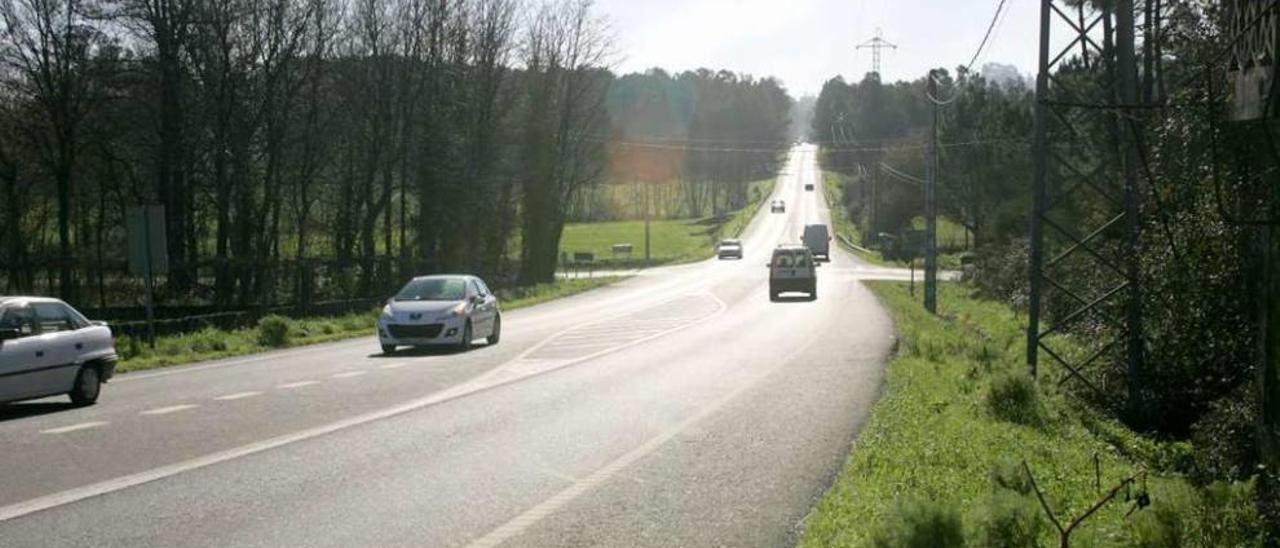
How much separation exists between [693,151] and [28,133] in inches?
4740

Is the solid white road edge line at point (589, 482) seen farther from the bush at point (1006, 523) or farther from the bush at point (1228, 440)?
the bush at point (1228, 440)

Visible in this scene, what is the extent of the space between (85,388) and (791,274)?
124 ft

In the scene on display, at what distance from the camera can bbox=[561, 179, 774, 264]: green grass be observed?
4330 inches

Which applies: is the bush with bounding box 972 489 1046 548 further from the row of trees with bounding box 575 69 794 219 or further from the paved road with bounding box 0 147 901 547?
the row of trees with bounding box 575 69 794 219

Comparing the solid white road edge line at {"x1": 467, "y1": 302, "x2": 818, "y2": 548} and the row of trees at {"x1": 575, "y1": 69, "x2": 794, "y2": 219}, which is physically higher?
the row of trees at {"x1": 575, "y1": 69, "x2": 794, "y2": 219}

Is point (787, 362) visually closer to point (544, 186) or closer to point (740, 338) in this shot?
point (740, 338)

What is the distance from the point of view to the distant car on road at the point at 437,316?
84.4 feet

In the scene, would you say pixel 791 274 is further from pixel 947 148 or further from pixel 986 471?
pixel 986 471

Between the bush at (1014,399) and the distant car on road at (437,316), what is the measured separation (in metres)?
12.8

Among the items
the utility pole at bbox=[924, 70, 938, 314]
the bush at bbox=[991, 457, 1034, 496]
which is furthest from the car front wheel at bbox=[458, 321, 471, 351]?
the utility pole at bbox=[924, 70, 938, 314]

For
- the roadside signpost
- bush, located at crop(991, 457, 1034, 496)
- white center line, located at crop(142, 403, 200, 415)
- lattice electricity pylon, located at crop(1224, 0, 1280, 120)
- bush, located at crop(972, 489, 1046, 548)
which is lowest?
white center line, located at crop(142, 403, 200, 415)

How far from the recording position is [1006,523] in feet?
22.9

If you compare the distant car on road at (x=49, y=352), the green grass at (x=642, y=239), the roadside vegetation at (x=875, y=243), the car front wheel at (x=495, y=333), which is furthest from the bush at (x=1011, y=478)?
the green grass at (x=642, y=239)

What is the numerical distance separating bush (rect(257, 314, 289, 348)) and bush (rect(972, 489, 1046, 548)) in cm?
2417
